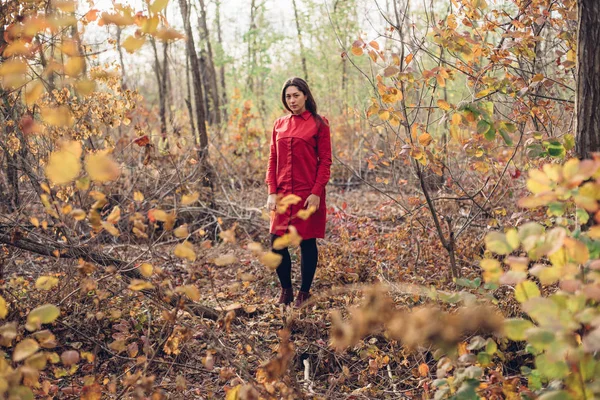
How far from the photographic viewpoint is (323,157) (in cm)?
365

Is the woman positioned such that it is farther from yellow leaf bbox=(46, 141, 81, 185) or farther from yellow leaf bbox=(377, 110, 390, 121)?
yellow leaf bbox=(46, 141, 81, 185)

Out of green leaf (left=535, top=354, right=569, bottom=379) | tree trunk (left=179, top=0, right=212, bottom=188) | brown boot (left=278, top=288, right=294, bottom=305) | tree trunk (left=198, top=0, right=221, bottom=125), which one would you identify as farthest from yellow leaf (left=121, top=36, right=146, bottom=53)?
tree trunk (left=198, top=0, right=221, bottom=125)

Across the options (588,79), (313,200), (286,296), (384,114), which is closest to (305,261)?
(286,296)

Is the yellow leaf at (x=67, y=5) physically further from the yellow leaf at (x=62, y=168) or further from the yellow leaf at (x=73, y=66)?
the yellow leaf at (x=62, y=168)

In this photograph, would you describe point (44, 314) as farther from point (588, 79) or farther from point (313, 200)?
point (588, 79)

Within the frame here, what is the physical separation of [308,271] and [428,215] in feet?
6.99

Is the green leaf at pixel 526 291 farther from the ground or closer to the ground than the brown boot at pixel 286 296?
farther from the ground

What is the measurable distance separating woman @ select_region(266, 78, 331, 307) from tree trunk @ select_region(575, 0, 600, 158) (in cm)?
175

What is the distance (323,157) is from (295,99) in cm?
47

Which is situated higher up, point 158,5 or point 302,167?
point 158,5

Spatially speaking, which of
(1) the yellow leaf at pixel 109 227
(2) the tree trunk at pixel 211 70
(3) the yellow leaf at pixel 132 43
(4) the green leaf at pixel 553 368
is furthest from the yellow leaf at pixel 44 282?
(2) the tree trunk at pixel 211 70

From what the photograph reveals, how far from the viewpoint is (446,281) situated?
4.05m

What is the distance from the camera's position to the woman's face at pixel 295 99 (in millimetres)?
3596

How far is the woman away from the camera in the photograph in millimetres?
3602
